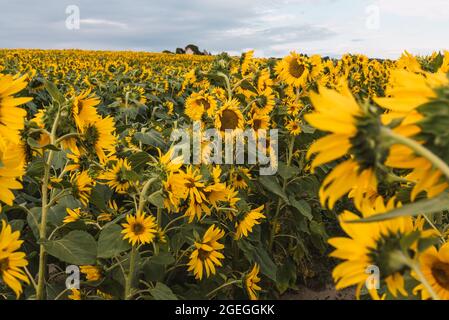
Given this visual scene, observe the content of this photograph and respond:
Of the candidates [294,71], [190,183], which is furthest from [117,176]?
[294,71]

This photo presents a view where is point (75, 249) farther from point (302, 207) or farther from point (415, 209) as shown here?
point (302, 207)

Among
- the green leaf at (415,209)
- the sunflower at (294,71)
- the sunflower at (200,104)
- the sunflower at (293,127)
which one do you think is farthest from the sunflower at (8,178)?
the sunflower at (294,71)

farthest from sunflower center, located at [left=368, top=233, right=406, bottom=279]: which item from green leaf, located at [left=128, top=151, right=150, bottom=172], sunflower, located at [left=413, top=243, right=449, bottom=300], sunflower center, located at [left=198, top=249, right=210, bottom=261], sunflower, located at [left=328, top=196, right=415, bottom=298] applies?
green leaf, located at [left=128, top=151, right=150, bottom=172]

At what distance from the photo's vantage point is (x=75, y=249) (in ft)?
7.07

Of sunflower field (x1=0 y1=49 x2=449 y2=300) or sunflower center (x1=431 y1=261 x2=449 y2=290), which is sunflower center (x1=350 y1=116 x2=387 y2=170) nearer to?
sunflower field (x1=0 y1=49 x2=449 y2=300)

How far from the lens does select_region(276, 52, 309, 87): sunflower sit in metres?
4.61

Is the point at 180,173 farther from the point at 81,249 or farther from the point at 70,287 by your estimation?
the point at 70,287

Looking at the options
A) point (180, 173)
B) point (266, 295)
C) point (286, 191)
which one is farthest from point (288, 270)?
point (180, 173)

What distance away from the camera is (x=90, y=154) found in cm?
220

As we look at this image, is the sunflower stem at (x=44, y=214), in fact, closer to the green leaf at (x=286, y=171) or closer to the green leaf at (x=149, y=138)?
the green leaf at (x=149, y=138)

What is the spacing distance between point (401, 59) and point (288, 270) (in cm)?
198

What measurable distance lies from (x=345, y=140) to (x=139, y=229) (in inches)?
61.1

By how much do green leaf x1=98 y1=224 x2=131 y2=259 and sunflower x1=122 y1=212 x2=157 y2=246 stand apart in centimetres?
4
